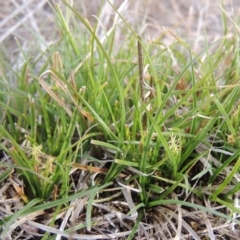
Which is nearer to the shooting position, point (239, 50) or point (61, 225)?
point (61, 225)

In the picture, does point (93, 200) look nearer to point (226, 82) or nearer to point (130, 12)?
point (226, 82)

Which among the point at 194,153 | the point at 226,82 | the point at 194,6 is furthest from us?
the point at 194,6

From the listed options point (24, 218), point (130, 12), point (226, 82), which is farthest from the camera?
point (130, 12)

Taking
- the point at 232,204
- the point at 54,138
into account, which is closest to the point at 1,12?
the point at 54,138

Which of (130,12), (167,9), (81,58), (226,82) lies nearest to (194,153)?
(226,82)

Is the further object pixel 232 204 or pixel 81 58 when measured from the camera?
pixel 81 58

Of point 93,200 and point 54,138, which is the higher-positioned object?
point 54,138

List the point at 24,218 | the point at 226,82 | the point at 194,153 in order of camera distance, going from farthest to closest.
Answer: the point at 226,82, the point at 194,153, the point at 24,218

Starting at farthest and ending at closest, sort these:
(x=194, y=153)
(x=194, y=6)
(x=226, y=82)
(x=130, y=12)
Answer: (x=194, y=6), (x=130, y=12), (x=226, y=82), (x=194, y=153)

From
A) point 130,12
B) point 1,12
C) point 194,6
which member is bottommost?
point 194,6

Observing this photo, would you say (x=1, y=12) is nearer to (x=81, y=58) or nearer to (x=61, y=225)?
(x=81, y=58)
